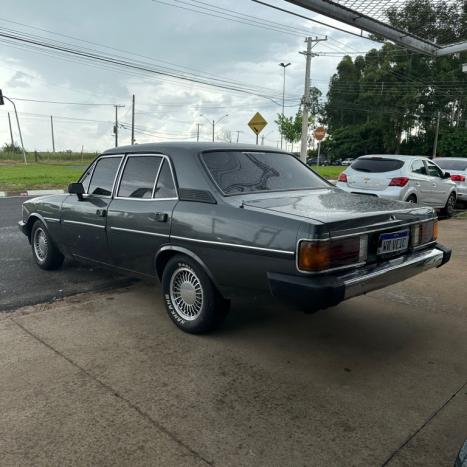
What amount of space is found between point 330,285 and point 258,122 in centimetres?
1422

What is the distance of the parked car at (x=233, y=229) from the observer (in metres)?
3.10

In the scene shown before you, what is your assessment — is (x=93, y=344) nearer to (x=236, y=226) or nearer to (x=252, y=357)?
(x=252, y=357)

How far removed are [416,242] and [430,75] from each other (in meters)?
53.8

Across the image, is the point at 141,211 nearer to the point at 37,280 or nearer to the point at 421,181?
the point at 37,280

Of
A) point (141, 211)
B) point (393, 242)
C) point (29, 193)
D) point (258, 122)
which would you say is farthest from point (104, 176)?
point (29, 193)

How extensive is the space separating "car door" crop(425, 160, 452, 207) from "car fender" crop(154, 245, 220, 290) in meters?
8.17

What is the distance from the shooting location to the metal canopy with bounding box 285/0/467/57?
428cm

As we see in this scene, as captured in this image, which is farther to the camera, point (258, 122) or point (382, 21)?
point (258, 122)

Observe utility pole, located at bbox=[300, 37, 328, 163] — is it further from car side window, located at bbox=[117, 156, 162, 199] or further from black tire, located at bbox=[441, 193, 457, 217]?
car side window, located at bbox=[117, 156, 162, 199]

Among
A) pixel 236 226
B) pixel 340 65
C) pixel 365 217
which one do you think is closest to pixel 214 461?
pixel 236 226

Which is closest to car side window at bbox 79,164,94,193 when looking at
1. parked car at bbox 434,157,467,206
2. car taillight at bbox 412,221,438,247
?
car taillight at bbox 412,221,438,247

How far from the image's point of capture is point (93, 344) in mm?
3725

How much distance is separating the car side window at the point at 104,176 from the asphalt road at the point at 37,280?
1127mm

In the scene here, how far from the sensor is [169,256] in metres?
4.04
